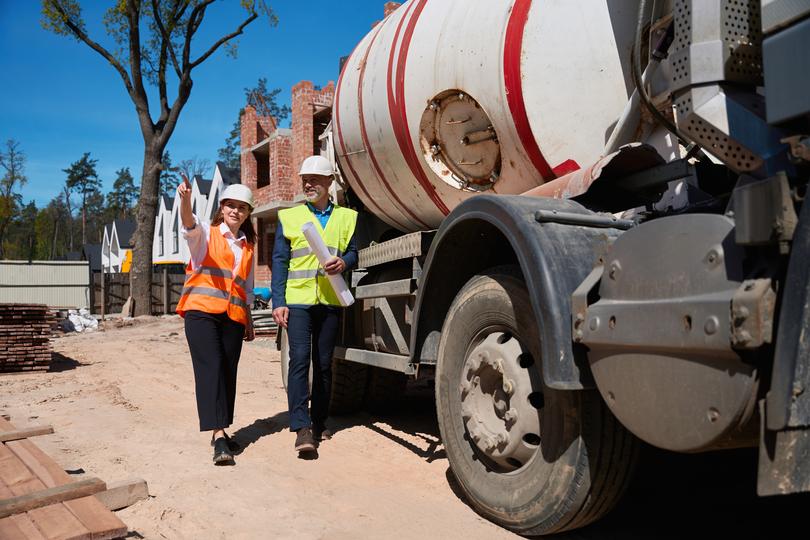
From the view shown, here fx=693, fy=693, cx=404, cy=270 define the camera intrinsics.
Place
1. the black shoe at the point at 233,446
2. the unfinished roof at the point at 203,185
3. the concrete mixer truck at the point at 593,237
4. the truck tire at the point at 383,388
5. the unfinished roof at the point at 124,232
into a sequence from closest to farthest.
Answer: the concrete mixer truck at the point at 593,237, the black shoe at the point at 233,446, the truck tire at the point at 383,388, the unfinished roof at the point at 203,185, the unfinished roof at the point at 124,232

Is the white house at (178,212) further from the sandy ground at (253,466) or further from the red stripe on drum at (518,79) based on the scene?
the red stripe on drum at (518,79)

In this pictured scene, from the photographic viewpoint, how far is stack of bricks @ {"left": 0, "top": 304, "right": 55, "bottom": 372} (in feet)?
30.8

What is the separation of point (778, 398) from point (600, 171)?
1458 mm

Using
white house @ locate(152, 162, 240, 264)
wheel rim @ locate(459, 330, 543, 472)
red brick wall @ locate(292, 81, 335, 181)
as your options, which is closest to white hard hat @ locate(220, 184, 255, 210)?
wheel rim @ locate(459, 330, 543, 472)

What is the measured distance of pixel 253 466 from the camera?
4258 millimetres

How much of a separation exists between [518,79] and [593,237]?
1181 millimetres

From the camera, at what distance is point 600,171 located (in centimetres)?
305

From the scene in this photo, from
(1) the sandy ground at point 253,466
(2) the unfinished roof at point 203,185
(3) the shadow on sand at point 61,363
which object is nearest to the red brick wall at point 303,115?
(3) the shadow on sand at point 61,363

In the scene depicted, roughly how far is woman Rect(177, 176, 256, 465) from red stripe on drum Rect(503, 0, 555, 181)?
6.54ft

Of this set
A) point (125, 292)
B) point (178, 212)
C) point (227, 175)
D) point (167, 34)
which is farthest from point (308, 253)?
point (227, 175)

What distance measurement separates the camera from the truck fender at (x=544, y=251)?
257 cm

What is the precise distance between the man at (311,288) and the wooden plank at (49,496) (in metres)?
1.58

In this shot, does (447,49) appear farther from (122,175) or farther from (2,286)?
(122,175)

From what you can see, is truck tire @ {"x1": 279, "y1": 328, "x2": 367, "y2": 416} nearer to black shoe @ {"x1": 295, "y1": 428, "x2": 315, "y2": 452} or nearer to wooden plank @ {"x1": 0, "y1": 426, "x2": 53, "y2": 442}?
black shoe @ {"x1": 295, "y1": 428, "x2": 315, "y2": 452}
